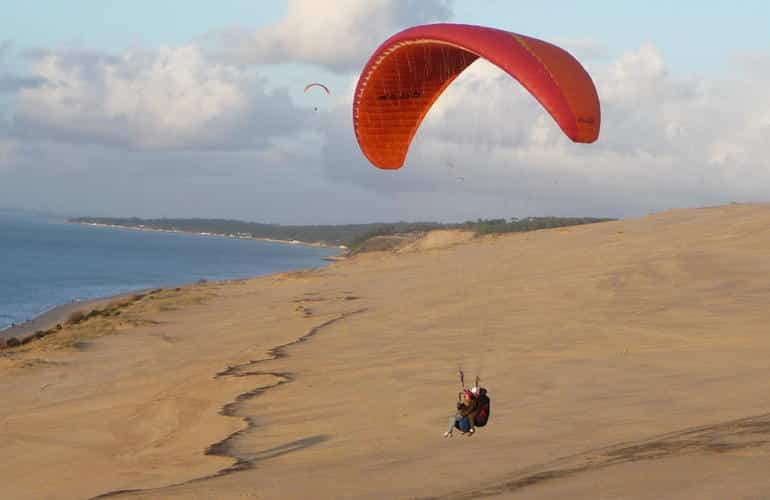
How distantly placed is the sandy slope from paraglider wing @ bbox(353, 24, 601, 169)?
410cm

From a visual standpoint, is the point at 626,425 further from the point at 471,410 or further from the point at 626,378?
the point at 626,378

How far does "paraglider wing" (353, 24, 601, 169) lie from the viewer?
13.4 metres

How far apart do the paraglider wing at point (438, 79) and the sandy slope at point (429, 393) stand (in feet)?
13.4

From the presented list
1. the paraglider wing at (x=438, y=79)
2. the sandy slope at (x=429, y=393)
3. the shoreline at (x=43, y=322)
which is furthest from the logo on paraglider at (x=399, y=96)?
the shoreline at (x=43, y=322)

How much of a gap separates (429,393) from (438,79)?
562cm

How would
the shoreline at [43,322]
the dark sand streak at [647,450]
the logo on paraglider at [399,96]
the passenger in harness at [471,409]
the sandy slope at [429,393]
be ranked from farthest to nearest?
the shoreline at [43,322] → the logo on paraglider at [399,96] → the passenger in harness at [471,409] → the sandy slope at [429,393] → the dark sand streak at [647,450]

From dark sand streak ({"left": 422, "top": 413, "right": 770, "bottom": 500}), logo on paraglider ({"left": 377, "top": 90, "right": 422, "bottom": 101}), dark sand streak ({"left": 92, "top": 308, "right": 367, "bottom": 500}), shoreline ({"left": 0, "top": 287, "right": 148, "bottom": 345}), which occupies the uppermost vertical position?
logo on paraglider ({"left": 377, "top": 90, "right": 422, "bottom": 101})

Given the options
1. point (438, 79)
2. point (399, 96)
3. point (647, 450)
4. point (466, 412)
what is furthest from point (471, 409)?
point (438, 79)

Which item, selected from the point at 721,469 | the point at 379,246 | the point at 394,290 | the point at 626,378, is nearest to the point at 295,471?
the point at 721,469

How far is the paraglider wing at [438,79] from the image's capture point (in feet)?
44.1

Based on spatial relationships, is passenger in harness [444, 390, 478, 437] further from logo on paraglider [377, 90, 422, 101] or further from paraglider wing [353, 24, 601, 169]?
logo on paraglider [377, 90, 422, 101]

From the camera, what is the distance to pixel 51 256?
5502 inches

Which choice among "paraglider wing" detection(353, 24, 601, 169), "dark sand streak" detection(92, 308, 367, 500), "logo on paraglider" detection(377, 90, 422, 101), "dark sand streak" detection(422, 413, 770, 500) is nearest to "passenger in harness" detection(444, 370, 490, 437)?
"dark sand streak" detection(422, 413, 770, 500)

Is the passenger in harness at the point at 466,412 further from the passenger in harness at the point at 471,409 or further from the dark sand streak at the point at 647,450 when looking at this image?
the dark sand streak at the point at 647,450
